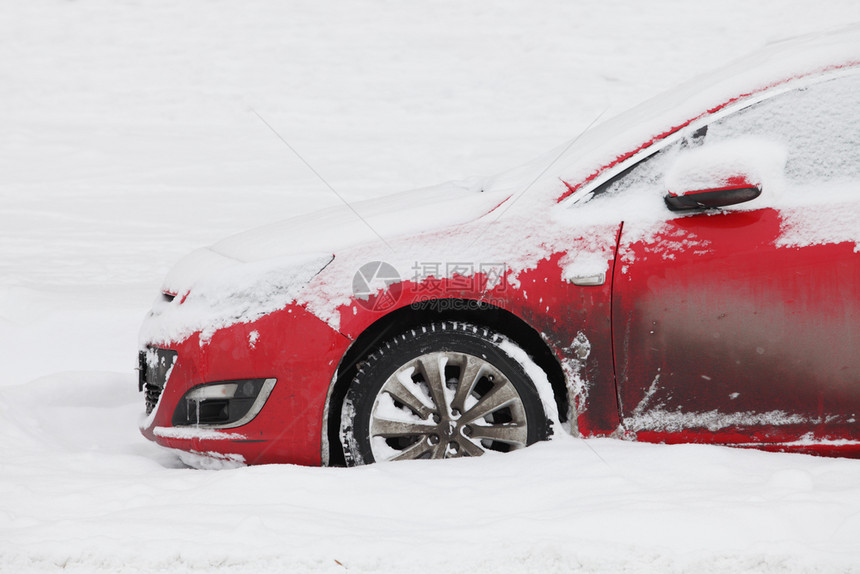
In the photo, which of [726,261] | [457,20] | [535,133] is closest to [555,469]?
[726,261]

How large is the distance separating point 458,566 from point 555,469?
66 cm

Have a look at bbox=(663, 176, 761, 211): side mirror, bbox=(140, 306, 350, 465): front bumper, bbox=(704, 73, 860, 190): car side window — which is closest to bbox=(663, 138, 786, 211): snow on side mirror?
bbox=(663, 176, 761, 211): side mirror

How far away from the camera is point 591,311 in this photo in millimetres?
2904

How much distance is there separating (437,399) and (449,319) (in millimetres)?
293

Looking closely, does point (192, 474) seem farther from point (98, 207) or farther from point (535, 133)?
point (535, 133)

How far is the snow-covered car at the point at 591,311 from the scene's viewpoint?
9.33ft

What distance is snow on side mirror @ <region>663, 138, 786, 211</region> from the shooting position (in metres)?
2.78

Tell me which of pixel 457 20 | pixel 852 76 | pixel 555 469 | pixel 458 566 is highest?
pixel 457 20

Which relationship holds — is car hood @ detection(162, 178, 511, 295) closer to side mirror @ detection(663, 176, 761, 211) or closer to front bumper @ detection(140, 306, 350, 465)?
front bumper @ detection(140, 306, 350, 465)

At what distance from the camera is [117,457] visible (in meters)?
3.34

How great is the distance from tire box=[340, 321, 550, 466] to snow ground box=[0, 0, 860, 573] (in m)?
0.11

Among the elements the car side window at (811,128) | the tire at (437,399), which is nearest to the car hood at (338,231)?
the tire at (437,399)

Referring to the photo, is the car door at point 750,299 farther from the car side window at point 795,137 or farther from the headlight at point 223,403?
the headlight at point 223,403

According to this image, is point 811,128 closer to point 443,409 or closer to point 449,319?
point 449,319
